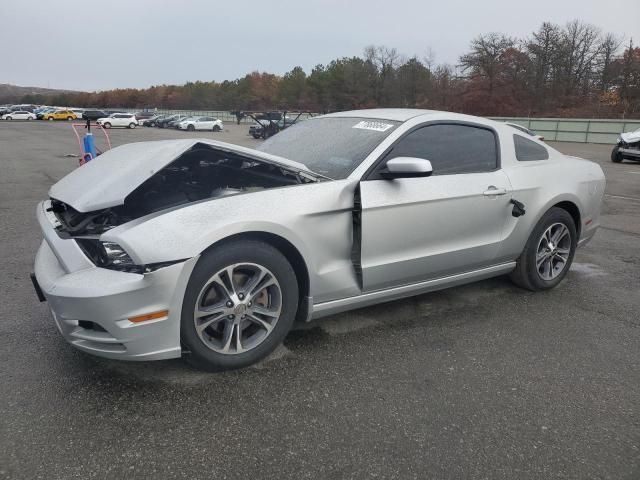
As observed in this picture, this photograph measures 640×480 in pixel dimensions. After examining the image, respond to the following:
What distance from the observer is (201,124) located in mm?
46125

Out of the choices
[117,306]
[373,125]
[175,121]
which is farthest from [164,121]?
[117,306]

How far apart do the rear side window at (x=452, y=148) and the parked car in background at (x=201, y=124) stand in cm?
4405

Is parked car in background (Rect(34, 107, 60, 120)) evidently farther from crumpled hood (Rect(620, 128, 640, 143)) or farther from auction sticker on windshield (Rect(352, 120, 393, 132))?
auction sticker on windshield (Rect(352, 120, 393, 132))

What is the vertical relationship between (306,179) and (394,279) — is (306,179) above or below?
above

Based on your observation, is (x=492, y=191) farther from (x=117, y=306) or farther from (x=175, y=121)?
(x=175, y=121)

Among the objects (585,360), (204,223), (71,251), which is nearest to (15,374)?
(71,251)

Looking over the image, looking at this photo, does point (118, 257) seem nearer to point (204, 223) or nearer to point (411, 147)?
point (204, 223)

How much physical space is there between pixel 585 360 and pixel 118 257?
2.82 meters

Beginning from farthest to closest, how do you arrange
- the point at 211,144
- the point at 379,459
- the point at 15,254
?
the point at 15,254, the point at 211,144, the point at 379,459

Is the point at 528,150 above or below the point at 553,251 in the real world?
above

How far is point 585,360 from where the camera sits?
3119 mm

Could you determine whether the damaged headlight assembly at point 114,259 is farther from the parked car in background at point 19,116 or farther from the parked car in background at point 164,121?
the parked car in background at point 19,116

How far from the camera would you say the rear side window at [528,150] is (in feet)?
13.6

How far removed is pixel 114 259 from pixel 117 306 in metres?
0.25
